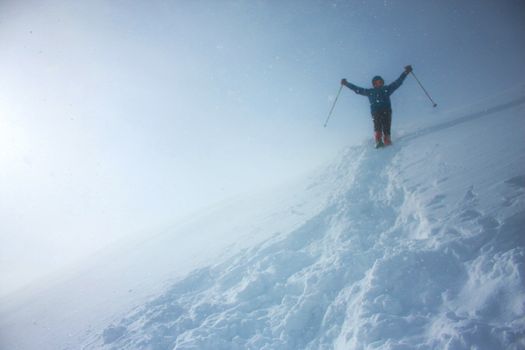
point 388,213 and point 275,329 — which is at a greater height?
point 388,213

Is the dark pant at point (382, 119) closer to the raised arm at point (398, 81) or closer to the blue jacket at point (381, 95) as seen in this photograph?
the blue jacket at point (381, 95)

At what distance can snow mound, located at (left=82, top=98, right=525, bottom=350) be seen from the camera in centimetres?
444

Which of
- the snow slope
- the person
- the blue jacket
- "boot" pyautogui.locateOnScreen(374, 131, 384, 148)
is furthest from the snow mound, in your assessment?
the blue jacket

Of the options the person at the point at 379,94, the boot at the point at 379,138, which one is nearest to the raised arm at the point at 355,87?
the person at the point at 379,94

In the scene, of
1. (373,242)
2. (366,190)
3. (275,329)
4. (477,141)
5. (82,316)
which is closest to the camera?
(275,329)

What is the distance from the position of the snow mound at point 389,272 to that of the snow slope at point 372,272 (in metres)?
0.03

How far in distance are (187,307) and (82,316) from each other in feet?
21.2

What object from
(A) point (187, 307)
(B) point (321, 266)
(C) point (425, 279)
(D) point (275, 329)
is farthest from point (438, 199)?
(A) point (187, 307)

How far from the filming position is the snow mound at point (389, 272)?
14.6ft

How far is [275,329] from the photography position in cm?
632

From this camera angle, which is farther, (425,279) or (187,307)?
(187,307)

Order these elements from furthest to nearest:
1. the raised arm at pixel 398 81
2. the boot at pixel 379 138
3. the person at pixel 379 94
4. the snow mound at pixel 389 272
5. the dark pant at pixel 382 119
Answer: the boot at pixel 379 138 < the dark pant at pixel 382 119 < the person at pixel 379 94 < the raised arm at pixel 398 81 < the snow mound at pixel 389 272

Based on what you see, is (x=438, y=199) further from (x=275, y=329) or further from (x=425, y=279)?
(x=275, y=329)

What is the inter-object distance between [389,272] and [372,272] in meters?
0.33
